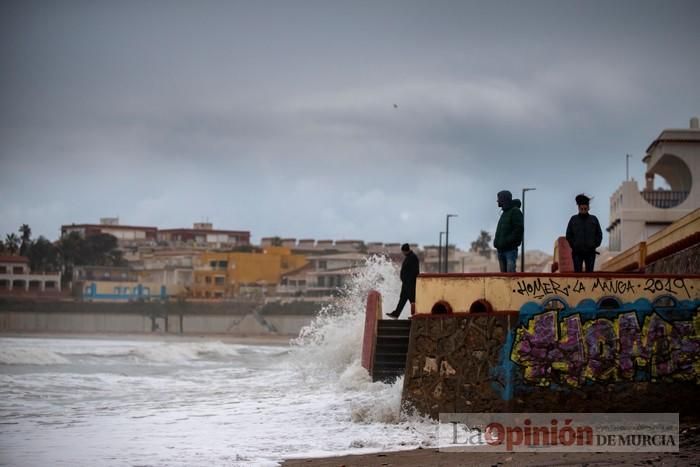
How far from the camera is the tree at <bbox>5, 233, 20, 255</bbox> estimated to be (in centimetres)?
16229

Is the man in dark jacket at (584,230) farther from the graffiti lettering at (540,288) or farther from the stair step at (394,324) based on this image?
the stair step at (394,324)

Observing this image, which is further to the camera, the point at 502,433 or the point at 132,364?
the point at 132,364

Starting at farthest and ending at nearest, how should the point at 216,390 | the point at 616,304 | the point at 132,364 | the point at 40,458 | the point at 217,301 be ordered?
the point at 217,301 → the point at 132,364 → the point at 216,390 → the point at 616,304 → the point at 40,458

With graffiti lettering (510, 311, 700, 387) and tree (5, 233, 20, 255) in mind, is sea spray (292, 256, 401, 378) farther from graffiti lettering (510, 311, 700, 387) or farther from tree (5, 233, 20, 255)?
tree (5, 233, 20, 255)

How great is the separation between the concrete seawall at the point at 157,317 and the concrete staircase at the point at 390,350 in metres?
92.7

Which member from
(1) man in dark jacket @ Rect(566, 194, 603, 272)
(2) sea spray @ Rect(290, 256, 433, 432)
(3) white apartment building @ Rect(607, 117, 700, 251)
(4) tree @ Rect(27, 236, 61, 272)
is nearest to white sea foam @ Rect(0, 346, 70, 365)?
(2) sea spray @ Rect(290, 256, 433, 432)

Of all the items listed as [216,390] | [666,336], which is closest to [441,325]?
[666,336]

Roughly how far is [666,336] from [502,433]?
8.80ft

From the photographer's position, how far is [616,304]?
16125 mm

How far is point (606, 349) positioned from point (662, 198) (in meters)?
34.5

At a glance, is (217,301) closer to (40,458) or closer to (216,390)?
Answer: (216,390)

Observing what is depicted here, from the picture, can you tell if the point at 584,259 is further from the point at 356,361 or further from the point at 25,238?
the point at 25,238

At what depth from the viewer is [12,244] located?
16550 centimetres

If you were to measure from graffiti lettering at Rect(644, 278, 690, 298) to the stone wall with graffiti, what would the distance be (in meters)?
0.01
